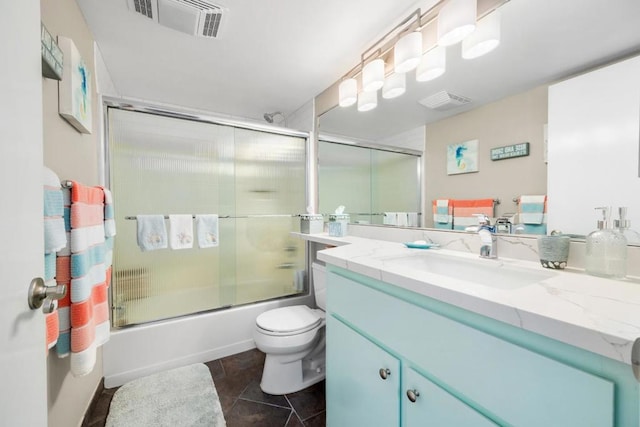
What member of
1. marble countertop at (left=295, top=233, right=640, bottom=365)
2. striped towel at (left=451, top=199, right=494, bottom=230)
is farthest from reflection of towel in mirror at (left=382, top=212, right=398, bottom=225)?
marble countertop at (left=295, top=233, right=640, bottom=365)

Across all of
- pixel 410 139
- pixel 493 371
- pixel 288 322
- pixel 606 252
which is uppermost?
pixel 410 139

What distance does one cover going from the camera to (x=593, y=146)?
826 millimetres

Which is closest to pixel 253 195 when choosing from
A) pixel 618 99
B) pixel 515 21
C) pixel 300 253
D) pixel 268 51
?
pixel 300 253

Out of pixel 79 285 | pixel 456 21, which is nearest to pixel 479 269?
pixel 456 21

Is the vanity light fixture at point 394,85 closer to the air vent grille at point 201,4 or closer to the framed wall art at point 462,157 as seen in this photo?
the framed wall art at point 462,157

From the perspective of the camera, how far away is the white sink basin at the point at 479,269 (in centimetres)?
89

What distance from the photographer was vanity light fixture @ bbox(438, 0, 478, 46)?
3.65 ft

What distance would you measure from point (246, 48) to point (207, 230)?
1.29 metres

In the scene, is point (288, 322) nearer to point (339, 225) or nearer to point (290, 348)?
point (290, 348)

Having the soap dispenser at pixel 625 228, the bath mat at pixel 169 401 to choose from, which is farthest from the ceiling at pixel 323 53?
the bath mat at pixel 169 401

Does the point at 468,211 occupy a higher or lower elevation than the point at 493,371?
higher

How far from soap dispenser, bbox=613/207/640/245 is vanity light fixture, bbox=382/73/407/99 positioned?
1124mm

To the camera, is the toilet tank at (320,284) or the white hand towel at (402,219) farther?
the toilet tank at (320,284)

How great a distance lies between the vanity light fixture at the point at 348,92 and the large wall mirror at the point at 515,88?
490 mm
